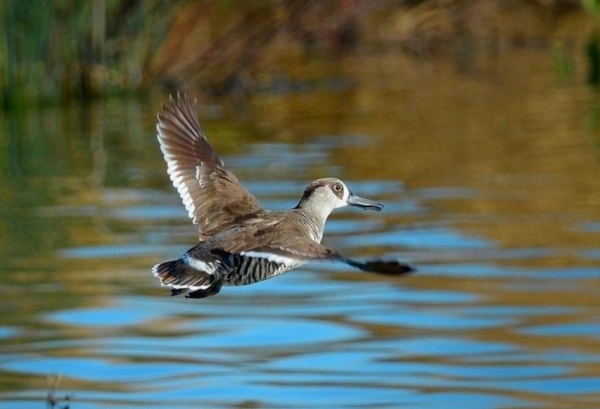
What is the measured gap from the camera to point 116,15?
1722cm

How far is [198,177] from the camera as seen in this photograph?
635 centimetres

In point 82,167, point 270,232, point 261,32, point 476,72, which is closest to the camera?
point 270,232

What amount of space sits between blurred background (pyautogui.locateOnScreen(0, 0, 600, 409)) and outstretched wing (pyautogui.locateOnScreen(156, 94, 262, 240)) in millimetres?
924

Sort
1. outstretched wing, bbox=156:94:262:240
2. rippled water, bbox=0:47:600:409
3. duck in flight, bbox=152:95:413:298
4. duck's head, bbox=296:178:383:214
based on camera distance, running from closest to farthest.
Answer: duck in flight, bbox=152:95:413:298
duck's head, bbox=296:178:383:214
outstretched wing, bbox=156:94:262:240
rippled water, bbox=0:47:600:409

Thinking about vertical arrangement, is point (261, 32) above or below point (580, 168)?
above

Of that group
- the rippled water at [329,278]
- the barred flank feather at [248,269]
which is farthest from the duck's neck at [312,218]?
the rippled water at [329,278]

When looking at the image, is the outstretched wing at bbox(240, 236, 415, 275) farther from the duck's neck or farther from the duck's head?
the duck's head

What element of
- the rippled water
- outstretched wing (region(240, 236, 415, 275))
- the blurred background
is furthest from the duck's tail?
the rippled water

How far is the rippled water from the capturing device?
789cm

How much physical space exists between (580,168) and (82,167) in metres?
4.79

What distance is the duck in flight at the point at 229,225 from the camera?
16.5 ft

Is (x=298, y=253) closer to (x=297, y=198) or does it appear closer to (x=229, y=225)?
(x=229, y=225)

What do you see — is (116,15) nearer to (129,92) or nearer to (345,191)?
(129,92)

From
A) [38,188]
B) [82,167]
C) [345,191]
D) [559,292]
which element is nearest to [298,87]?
[82,167]
